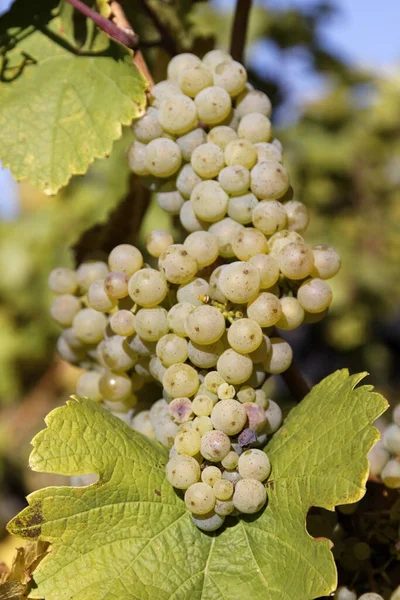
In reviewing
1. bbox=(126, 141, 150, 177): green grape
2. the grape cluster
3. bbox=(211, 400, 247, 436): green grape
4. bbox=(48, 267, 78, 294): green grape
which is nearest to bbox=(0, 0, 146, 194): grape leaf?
bbox=(126, 141, 150, 177): green grape

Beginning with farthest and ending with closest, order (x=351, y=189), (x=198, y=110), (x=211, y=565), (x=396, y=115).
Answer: (x=396, y=115) < (x=351, y=189) < (x=198, y=110) < (x=211, y=565)

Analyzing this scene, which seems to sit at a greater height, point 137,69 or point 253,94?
point 137,69

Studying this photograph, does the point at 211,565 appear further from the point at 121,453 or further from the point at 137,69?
the point at 137,69

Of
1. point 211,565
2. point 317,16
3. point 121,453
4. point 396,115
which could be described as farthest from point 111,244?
point 396,115

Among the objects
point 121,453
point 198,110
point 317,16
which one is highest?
point 198,110

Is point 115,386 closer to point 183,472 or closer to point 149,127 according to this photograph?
point 183,472

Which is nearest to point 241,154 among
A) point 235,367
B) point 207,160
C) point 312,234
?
point 207,160

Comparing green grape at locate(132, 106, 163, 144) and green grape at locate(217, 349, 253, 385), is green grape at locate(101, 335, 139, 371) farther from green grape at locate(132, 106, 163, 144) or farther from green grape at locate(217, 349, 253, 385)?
green grape at locate(132, 106, 163, 144)

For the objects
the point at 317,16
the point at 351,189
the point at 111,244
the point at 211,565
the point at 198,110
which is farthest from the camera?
the point at 351,189
